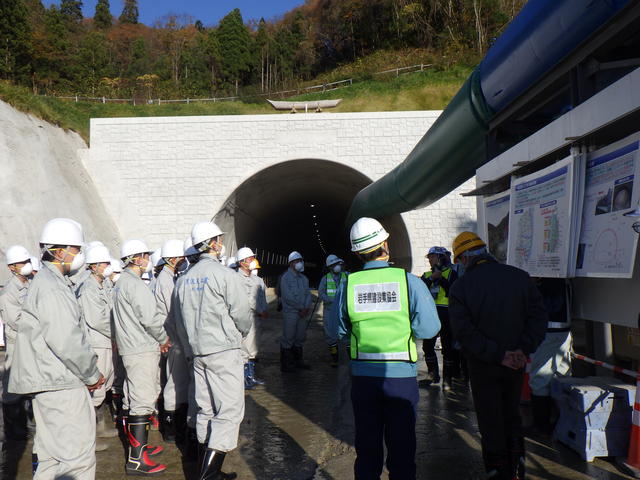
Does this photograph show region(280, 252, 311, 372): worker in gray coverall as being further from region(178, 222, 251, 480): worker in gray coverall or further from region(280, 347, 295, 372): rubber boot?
region(178, 222, 251, 480): worker in gray coverall

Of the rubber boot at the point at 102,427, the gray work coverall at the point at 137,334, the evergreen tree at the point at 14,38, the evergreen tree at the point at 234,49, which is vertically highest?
the evergreen tree at the point at 234,49

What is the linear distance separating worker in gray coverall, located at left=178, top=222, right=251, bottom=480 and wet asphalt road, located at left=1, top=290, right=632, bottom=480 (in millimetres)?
513

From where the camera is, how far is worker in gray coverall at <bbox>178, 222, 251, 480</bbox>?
162 inches

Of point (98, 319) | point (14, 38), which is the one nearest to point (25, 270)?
point (98, 319)

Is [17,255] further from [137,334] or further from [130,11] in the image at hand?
[130,11]

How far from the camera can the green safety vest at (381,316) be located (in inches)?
128

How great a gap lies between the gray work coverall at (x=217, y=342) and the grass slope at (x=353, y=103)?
16095mm

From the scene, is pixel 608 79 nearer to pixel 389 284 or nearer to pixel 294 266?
pixel 389 284

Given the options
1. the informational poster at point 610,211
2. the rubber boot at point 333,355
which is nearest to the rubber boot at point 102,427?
the rubber boot at point 333,355

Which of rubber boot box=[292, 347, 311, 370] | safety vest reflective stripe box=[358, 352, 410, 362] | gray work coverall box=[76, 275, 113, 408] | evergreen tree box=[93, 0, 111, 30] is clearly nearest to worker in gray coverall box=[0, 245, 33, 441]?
gray work coverall box=[76, 275, 113, 408]

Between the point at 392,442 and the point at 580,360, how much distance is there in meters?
3.21

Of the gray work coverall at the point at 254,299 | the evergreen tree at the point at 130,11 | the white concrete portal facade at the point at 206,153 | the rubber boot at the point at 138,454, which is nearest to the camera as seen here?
the rubber boot at the point at 138,454

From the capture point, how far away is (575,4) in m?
3.46

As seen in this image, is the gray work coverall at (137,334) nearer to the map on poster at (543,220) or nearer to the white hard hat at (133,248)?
the white hard hat at (133,248)
